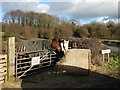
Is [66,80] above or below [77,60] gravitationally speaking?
below

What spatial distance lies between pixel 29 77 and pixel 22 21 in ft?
76.0

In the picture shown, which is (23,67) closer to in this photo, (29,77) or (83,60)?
(29,77)

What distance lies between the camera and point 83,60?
11.9 m

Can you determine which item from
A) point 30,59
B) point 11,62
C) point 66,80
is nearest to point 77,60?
point 66,80

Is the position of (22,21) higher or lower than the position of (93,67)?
higher

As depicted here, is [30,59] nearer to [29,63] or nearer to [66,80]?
[29,63]

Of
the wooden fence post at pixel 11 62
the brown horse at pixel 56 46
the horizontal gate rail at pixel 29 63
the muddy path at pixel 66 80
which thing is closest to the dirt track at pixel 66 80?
the muddy path at pixel 66 80

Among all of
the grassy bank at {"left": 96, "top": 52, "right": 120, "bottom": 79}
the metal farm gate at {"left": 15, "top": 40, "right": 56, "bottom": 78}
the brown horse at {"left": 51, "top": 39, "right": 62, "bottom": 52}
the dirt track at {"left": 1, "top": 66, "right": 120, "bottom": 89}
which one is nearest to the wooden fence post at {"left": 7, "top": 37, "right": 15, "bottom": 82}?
the metal farm gate at {"left": 15, "top": 40, "right": 56, "bottom": 78}

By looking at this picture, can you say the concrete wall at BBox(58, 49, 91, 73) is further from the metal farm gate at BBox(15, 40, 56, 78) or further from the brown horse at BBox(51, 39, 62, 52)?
the brown horse at BBox(51, 39, 62, 52)

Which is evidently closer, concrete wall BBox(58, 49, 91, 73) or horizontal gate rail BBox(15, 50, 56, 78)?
horizontal gate rail BBox(15, 50, 56, 78)

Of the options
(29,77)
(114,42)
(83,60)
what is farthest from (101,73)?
(114,42)

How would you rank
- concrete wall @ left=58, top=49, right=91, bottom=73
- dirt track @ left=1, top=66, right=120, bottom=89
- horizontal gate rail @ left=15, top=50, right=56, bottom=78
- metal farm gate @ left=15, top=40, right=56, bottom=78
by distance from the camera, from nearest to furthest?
dirt track @ left=1, top=66, right=120, bottom=89, horizontal gate rail @ left=15, top=50, right=56, bottom=78, metal farm gate @ left=15, top=40, right=56, bottom=78, concrete wall @ left=58, top=49, right=91, bottom=73

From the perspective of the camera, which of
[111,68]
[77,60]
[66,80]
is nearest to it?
[66,80]

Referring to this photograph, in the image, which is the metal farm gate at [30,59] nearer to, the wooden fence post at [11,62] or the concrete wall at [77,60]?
the wooden fence post at [11,62]
